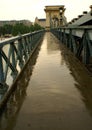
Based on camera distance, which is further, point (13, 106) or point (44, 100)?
point (44, 100)

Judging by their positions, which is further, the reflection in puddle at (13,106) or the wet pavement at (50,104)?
the reflection in puddle at (13,106)

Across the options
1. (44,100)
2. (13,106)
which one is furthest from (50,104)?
(13,106)

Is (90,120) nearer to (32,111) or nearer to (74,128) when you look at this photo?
(74,128)

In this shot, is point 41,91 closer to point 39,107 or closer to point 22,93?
point 22,93

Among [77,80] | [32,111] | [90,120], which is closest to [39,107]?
[32,111]

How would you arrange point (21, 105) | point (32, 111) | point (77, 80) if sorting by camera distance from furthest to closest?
1. point (77, 80)
2. point (21, 105)
3. point (32, 111)

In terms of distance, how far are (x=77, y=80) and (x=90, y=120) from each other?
305 cm

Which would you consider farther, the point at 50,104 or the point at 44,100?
the point at 44,100

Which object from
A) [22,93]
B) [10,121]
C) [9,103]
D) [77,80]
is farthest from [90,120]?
[77,80]

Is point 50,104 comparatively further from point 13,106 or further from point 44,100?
point 13,106

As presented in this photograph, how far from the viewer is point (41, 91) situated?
19.8 ft

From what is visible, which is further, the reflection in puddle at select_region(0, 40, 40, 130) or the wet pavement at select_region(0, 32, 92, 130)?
the reflection in puddle at select_region(0, 40, 40, 130)

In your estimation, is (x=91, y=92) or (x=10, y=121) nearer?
(x=10, y=121)

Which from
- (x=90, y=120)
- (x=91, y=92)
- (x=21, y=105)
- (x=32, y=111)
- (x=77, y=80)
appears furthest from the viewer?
(x=77, y=80)
